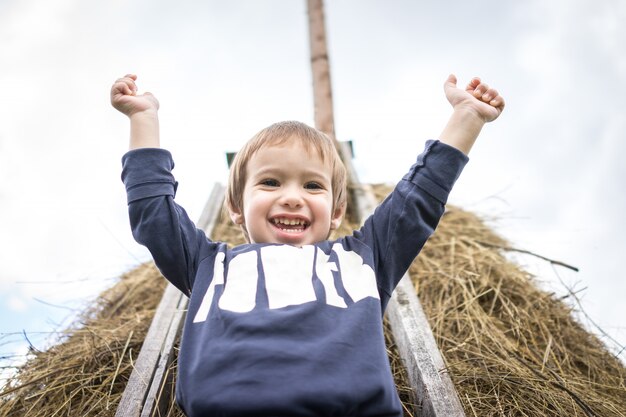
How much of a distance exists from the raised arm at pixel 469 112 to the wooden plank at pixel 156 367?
98 cm

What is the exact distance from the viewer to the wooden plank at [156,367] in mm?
1216

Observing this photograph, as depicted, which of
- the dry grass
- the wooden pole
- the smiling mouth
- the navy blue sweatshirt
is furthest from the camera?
the wooden pole

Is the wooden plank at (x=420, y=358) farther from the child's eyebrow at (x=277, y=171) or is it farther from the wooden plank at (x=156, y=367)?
the wooden plank at (x=156, y=367)

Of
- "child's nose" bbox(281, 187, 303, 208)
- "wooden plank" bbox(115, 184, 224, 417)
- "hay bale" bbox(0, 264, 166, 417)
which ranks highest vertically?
"child's nose" bbox(281, 187, 303, 208)

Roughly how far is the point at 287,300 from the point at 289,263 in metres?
0.11

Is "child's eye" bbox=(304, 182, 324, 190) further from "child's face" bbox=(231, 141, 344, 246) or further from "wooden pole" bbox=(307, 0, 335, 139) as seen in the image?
"wooden pole" bbox=(307, 0, 335, 139)

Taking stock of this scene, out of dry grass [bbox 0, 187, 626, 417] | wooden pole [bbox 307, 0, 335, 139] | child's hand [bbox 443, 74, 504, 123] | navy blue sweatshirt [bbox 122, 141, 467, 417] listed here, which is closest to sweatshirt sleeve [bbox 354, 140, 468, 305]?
navy blue sweatshirt [bbox 122, 141, 467, 417]

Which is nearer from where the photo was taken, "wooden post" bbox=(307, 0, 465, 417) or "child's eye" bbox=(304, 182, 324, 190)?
"wooden post" bbox=(307, 0, 465, 417)

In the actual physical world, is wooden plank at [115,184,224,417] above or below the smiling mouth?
below

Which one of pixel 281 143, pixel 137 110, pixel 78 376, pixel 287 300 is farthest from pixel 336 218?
pixel 78 376

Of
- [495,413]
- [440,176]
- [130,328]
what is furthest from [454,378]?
[130,328]

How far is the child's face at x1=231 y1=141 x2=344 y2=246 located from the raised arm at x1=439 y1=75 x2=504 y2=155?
1.12 feet

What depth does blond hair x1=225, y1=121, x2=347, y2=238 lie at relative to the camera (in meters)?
1.30

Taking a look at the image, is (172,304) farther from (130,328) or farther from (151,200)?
(151,200)
